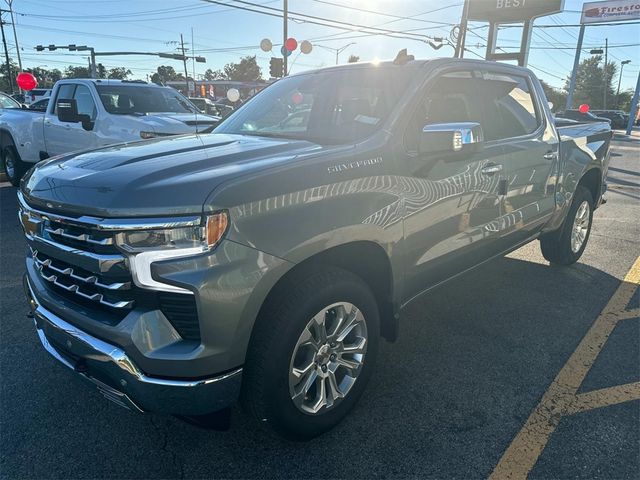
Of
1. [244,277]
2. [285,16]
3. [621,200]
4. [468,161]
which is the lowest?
[621,200]

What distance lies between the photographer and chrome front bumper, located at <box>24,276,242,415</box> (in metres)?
1.89

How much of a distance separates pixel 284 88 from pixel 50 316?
2439mm

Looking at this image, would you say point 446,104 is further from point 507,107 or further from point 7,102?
point 7,102

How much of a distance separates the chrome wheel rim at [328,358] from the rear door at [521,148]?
5.60 ft

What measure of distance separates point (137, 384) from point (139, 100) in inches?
279

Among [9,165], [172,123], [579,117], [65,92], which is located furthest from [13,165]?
[579,117]

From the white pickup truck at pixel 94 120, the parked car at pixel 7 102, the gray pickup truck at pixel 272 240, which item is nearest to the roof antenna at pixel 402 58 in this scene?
the gray pickup truck at pixel 272 240

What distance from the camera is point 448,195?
292 cm

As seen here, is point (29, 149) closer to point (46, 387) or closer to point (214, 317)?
point (46, 387)

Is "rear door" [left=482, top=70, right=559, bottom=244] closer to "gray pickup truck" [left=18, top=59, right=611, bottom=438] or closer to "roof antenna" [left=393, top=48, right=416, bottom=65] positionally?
"gray pickup truck" [left=18, top=59, right=611, bottom=438]

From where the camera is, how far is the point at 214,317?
186 centimetres

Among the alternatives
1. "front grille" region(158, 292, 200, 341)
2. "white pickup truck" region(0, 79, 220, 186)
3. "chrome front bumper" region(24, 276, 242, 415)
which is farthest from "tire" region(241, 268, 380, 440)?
"white pickup truck" region(0, 79, 220, 186)

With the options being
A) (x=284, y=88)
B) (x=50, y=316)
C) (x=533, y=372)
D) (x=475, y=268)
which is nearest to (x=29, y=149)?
(x=284, y=88)

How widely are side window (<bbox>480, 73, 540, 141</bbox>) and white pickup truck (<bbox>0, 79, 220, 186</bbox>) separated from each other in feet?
12.9
